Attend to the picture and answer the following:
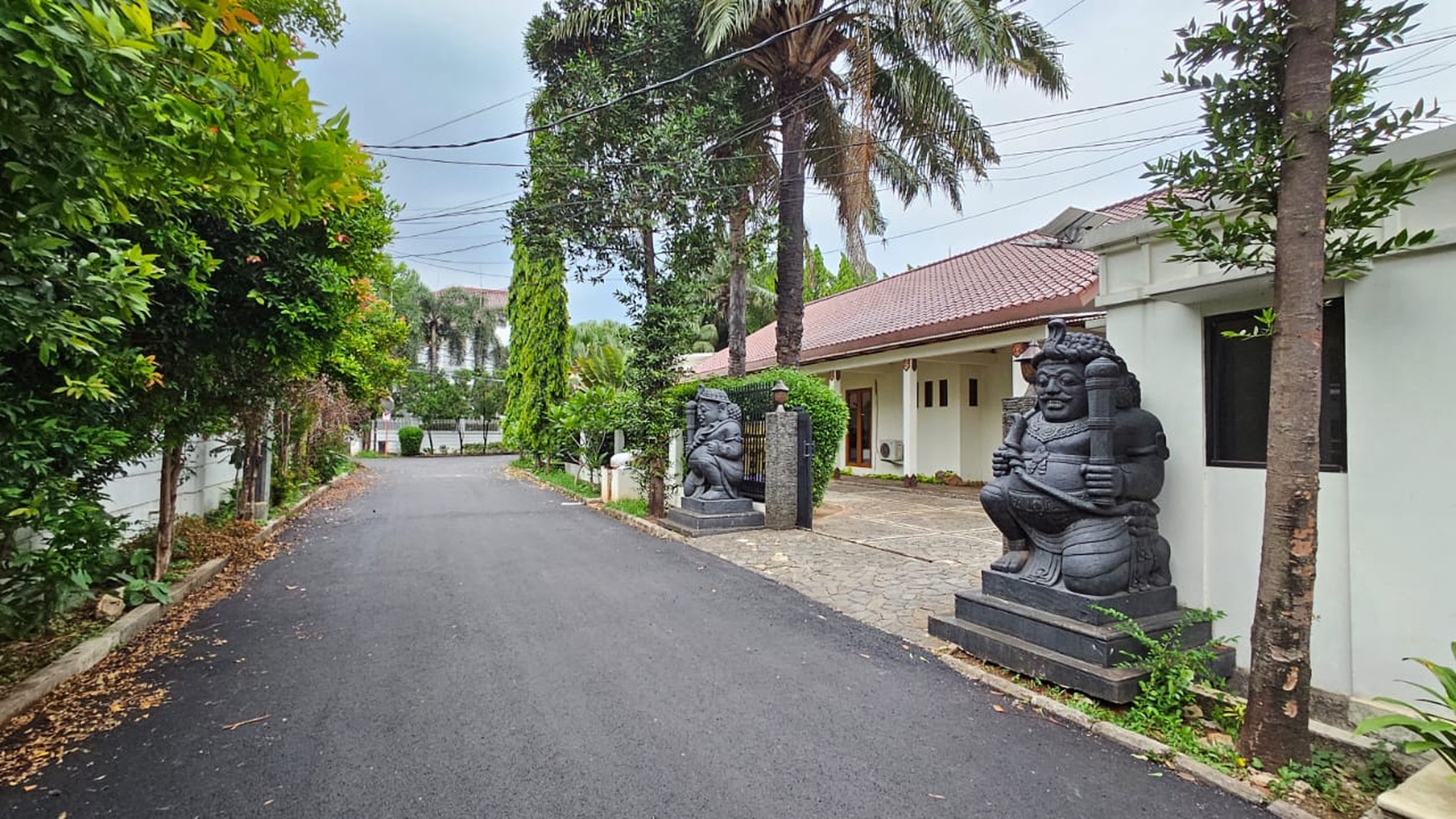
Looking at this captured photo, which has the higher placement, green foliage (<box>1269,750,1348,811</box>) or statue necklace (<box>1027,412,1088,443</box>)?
statue necklace (<box>1027,412,1088,443</box>)

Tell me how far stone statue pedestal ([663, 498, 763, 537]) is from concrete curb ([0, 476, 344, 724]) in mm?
5130

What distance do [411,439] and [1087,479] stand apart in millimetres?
31766

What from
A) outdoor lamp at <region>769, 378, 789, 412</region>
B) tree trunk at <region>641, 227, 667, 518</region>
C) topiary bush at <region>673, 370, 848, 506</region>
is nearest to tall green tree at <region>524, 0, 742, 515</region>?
tree trunk at <region>641, 227, 667, 518</region>

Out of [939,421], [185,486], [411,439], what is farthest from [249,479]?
[411,439]

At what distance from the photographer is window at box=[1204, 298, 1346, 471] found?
3.22m

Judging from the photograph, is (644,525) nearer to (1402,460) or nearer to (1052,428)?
(1052,428)

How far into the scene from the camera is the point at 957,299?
46.8 ft

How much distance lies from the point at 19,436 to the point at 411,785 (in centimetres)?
248

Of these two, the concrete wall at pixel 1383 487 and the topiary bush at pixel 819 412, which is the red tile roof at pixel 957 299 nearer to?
the topiary bush at pixel 819 412

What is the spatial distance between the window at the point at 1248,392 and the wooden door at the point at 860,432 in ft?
45.0

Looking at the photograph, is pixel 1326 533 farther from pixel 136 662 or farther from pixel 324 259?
pixel 136 662

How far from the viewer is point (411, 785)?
106 inches

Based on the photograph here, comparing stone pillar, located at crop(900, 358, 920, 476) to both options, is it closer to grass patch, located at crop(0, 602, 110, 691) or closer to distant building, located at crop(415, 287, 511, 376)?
grass patch, located at crop(0, 602, 110, 691)

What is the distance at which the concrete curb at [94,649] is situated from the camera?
132 inches
